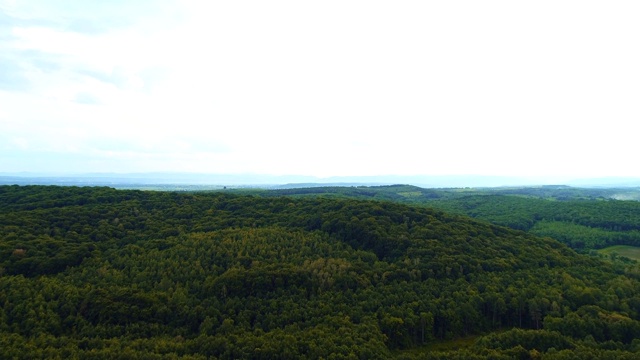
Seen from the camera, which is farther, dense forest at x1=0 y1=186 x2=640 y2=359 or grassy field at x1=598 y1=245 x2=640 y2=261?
grassy field at x1=598 y1=245 x2=640 y2=261

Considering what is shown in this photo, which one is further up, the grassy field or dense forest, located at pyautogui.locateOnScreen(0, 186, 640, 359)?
dense forest, located at pyautogui.locateOnScreen(0, 186, 640, 359)

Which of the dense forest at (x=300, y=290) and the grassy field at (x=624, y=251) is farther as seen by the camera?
the grassy field at (x=624, y=251)

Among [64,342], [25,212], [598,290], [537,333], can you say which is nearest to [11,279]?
[64,342]

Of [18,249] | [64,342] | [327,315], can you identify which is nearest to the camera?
[64,342]

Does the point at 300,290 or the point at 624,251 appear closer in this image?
the point at 300,290

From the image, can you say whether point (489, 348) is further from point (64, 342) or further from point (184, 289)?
point (64, 342)
